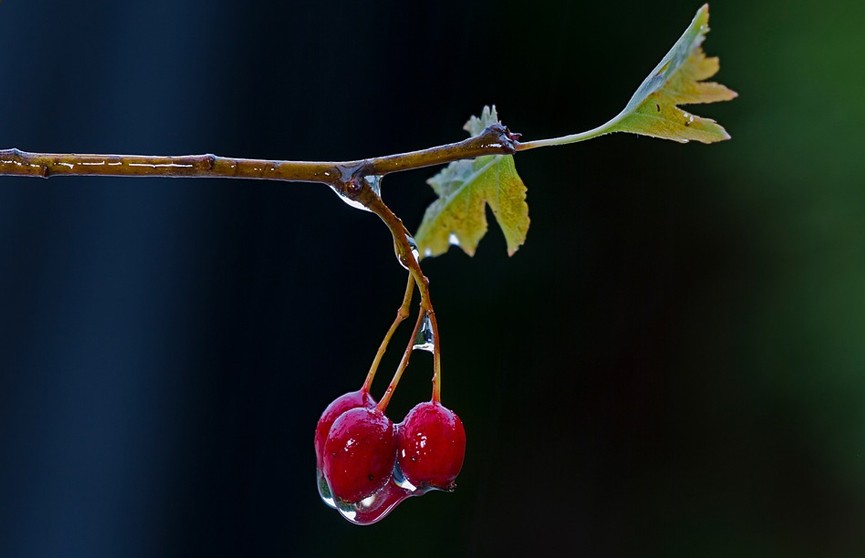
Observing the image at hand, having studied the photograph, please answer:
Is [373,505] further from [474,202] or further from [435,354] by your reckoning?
[474,202]

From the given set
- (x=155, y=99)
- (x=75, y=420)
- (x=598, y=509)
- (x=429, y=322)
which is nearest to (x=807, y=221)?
(x=598, y=509)

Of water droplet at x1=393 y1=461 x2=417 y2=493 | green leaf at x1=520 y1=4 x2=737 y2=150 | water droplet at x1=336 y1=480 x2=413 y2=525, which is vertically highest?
green leaf at x1=520 y1=4 x2=737 y2=150

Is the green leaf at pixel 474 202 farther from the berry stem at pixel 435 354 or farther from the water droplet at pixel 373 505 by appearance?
the water droplet at pixel 373 505

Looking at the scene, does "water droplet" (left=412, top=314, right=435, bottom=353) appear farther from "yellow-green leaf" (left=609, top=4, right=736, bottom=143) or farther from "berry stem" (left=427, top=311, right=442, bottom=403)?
"yellow-green leaf" (left=609, top=4, right=736, bottom=143)

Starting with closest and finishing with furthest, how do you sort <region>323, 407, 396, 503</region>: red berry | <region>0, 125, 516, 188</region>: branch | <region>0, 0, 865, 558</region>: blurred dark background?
1. <region>0, 125, 516, 188</region>: branch
2. <region>323, 407, 396, 503</region>: red berry
3. <region>0, 0, 865, 558</region>: blurred dark background

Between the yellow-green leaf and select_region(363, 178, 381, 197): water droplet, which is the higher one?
the yellow-green leaf

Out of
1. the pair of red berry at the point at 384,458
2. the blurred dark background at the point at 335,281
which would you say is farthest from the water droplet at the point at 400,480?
the blurred dark background at the point at 335,281

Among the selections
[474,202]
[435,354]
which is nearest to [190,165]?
[435,354]

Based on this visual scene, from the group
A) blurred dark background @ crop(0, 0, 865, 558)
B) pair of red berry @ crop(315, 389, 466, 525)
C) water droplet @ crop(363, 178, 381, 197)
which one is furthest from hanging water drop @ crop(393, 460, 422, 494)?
blurred dark background @ crop(0, 0, 865, 558)
